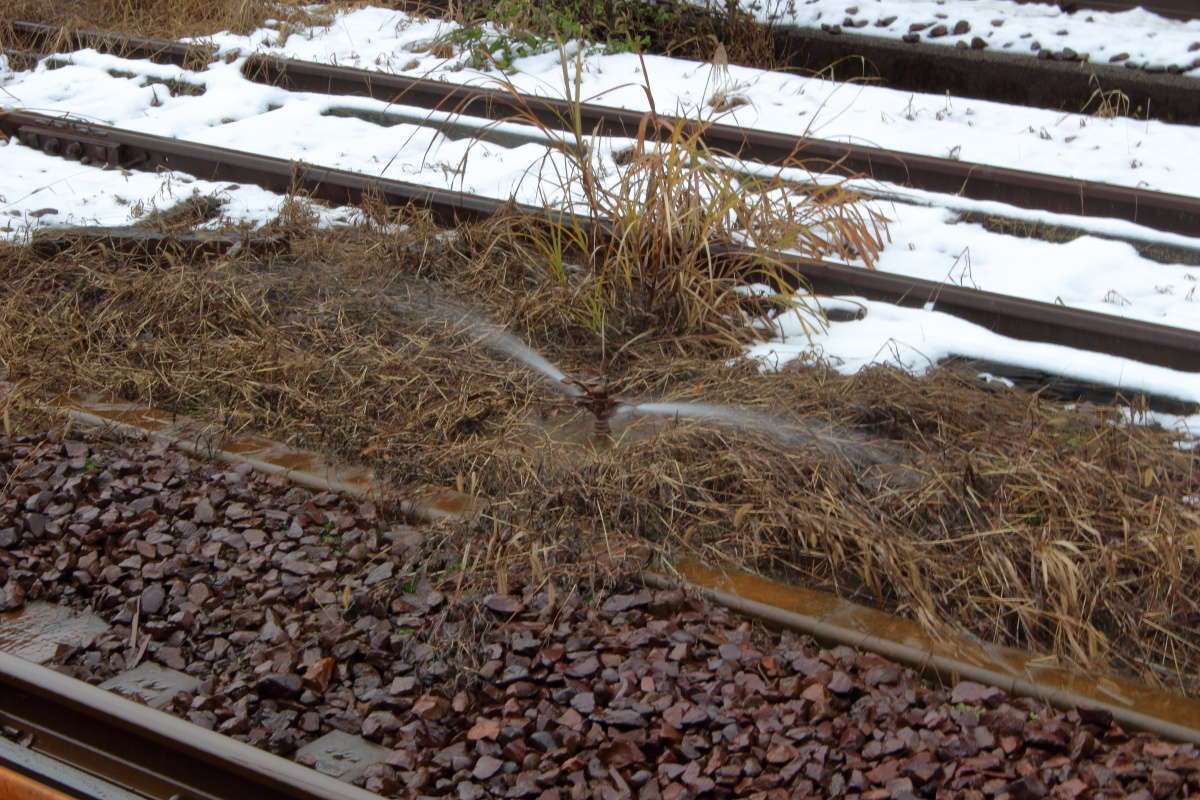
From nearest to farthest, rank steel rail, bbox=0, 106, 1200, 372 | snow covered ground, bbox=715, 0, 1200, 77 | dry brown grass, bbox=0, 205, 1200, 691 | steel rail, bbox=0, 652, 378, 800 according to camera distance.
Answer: steel rail, bbox=0, 652, 378, 800 < dry brown grass, bbox=0, 205, 1200, 691 < steel rail, bbox=0, 106, 1200, 372 < snow covered ground, bbox=715, 0, 1200, 77

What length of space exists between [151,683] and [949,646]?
234 centimetres

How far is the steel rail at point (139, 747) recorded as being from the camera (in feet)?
9.17

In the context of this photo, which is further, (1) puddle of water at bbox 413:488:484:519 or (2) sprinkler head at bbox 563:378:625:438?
(2) sprinkler head at bbox 563:378:625:438

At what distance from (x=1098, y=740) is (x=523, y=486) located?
6.73 feet

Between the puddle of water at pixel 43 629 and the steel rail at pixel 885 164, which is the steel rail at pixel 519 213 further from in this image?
the puddle of water at pixel 43 629

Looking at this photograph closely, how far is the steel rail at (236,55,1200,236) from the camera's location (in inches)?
239

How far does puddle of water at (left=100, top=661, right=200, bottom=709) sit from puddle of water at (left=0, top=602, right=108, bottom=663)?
24 cm

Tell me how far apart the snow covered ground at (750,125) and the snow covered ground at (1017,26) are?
44 cm

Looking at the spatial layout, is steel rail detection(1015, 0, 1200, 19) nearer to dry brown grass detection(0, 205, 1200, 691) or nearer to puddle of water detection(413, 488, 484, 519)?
dry brown grass detection(0, 205, 1200, 691)

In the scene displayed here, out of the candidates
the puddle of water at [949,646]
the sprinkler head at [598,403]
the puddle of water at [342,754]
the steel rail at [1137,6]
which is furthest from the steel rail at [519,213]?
the steel rail at [1137,6]

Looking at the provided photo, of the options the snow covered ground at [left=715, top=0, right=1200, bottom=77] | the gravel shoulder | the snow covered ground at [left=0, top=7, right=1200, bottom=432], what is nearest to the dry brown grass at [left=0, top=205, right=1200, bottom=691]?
the gravel shoulder

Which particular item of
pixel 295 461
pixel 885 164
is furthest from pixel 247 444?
pixel 885 164

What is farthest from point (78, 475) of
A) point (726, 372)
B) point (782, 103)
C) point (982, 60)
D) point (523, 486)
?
point (982, 60)

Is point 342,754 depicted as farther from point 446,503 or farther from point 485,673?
point 446,503
